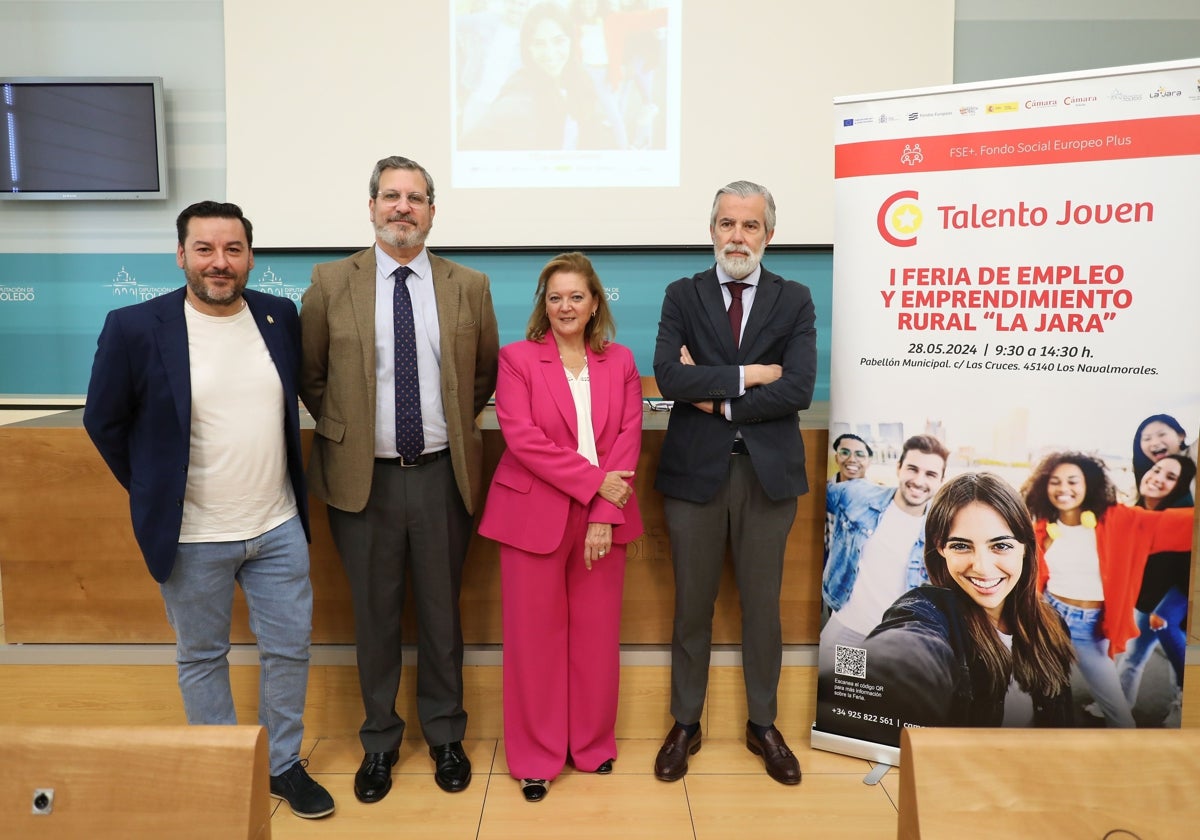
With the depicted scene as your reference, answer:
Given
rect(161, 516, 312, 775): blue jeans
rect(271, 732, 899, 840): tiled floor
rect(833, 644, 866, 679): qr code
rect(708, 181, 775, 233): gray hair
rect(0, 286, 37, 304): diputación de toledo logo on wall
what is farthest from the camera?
rect(0, 286, 37, 304): diputación de toledo logo on wall

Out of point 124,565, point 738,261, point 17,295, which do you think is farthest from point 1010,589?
point 17,295

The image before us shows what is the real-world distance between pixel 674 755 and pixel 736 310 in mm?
1397

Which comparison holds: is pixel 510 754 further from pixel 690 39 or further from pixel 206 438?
pixel 690 39

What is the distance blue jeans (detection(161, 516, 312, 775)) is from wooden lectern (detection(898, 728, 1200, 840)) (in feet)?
5.91

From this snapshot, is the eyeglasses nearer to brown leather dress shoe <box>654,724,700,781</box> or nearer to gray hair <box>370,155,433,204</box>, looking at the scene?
gray hair <box>370,155,433,204</box>

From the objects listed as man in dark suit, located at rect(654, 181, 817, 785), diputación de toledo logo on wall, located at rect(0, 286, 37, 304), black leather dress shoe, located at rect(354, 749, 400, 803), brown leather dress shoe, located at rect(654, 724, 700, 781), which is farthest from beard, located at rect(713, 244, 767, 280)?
diputación de toledo logo on wall, located at rect(0, 286, 37, 304)

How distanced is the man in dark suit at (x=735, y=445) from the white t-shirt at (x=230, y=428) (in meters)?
1.12

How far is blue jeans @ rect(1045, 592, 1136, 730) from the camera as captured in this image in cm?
248

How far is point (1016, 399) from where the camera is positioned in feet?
8.11

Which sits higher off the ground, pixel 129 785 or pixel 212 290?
pixel 212 290

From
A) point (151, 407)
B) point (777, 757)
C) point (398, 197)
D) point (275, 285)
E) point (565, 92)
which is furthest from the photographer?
point (275, 285)

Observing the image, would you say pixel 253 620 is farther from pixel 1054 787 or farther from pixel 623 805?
pixel 1054 787

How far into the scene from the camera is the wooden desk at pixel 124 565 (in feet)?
9.16

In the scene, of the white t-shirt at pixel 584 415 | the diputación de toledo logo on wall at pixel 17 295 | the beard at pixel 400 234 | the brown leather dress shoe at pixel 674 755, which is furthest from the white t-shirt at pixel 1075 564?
the diputación de toledo logo on wall at pixel 17 295
